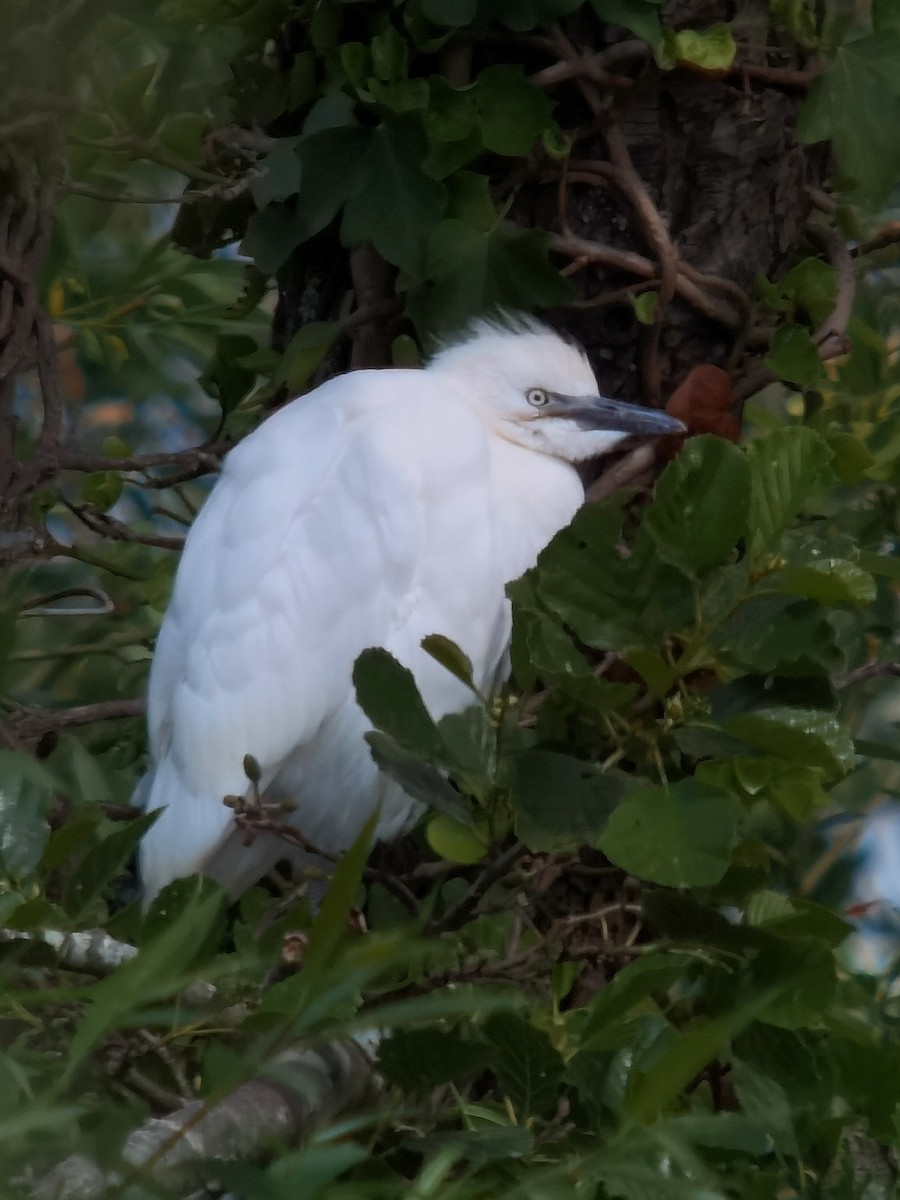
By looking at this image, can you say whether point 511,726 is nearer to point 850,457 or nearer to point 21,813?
point 21,813

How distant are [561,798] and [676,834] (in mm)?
84

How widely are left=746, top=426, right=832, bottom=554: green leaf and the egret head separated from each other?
56 cm

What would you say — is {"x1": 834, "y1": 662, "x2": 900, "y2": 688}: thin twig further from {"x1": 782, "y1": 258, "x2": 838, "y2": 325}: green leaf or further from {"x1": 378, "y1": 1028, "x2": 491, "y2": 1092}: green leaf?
{"x1": 378, "y1": 1028, "x2": 491, "y2": 1092}: green leaf

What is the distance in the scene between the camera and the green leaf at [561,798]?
39.0 inches

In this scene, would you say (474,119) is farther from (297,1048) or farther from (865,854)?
(865,854)

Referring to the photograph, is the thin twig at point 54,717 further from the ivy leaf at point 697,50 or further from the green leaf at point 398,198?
the ivy leaf at point 697,50

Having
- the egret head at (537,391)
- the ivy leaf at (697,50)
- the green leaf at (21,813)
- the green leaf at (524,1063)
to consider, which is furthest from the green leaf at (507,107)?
the green leaf at (524,1063)

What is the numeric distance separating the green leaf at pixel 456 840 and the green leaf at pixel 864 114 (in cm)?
77

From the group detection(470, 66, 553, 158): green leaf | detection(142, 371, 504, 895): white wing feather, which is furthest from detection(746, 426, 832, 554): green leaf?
detection(142, 371, 504, 895): white wing feather

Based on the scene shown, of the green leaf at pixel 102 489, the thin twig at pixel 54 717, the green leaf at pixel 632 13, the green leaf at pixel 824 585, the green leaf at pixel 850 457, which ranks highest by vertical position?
the green leaf at pixel 632 13

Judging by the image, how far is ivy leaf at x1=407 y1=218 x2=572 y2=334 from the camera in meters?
1.52

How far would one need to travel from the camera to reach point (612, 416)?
5.29 ft

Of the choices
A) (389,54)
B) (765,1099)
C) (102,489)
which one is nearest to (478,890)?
(765,1099)

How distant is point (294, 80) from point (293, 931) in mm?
864
